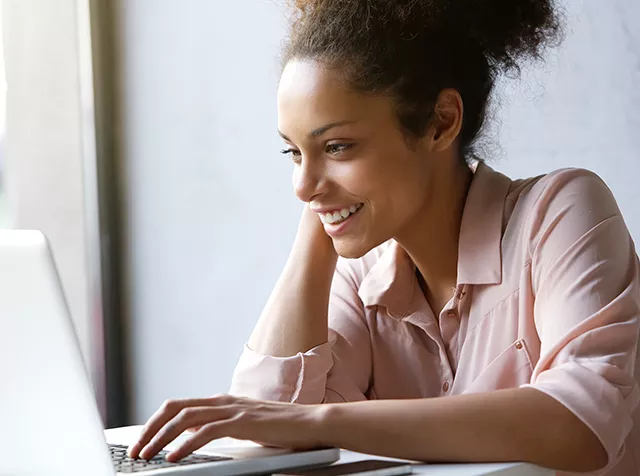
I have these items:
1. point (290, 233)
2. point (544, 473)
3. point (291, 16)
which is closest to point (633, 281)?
point (544, 473)

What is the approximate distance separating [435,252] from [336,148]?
0.25m

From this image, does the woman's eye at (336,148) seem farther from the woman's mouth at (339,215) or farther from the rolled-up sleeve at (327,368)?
the rolled-up sleeve at (327,368)

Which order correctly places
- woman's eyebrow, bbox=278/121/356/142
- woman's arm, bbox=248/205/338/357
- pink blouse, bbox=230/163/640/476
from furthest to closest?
woman's arm, bbox=248/205/338/357
woman's eyebrow, bbox=278/121/356/142
pink blouse, bbox=230/163/640/476

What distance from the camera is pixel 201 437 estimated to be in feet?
3.27

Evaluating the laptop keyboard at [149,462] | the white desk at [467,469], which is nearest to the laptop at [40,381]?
the laptop keyboard at [149,462]

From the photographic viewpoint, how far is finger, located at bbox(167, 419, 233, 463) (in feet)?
3.18

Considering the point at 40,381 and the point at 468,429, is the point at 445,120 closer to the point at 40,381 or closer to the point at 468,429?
the point at 468,429

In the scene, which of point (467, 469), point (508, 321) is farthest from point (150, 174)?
point (467, 469)

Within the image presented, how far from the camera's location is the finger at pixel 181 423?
3.30 feet

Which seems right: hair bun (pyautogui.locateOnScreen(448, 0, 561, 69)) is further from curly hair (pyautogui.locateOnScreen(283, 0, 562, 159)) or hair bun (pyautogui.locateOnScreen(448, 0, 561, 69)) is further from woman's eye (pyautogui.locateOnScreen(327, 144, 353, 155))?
woman's eye (pyautogui.locateOnScreen(327, 144, 353, 155))

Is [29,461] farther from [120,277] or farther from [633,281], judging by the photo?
[120,277]

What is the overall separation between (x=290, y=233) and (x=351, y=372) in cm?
112

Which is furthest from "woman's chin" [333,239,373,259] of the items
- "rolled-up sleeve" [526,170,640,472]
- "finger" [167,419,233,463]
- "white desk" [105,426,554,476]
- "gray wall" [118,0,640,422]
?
"gray wall" [118,0,640,422]

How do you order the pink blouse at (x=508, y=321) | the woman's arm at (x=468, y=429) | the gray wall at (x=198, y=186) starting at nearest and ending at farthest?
1. the woman's arm at (x=468, y=429)
2. the pink blouse at (x=508, y=321)
3. the gray wall at (x=198, y=186)
